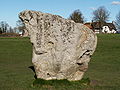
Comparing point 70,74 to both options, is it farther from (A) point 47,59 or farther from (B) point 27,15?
(B) point 27,15

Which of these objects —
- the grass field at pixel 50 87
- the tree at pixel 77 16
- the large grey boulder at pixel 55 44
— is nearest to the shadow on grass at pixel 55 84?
the grass field at pixel 50 87

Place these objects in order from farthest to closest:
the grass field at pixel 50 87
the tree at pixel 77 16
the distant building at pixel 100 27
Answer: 1. the distant building at pixel 100 27
2. the tree at pixel 77 16
3. the grass field at pixel 50 87

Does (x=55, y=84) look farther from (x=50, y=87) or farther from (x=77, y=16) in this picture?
(x=77, y=16)

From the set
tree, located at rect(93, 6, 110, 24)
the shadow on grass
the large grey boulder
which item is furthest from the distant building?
the shadow on grass

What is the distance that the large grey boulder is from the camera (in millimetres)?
12180

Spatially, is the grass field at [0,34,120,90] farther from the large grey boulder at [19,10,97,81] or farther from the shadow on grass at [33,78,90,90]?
the large grey boulder at [19,10,97,81]

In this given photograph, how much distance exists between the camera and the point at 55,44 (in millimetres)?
12195

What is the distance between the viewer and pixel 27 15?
12.6 m

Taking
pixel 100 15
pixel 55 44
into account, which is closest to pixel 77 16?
pixel 100 15

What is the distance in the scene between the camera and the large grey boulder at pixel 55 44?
40.0ft

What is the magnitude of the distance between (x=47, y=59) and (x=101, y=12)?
107 metres

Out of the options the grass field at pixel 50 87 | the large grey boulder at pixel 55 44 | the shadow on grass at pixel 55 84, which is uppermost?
the large grey boulder at pixel 55 44

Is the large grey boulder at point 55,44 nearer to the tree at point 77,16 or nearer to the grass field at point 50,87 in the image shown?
the grass field at point 50,87

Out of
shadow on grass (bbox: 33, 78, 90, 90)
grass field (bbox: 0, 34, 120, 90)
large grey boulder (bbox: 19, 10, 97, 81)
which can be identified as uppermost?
large grey boulder (bbox: 19, 10, 97, 81)
